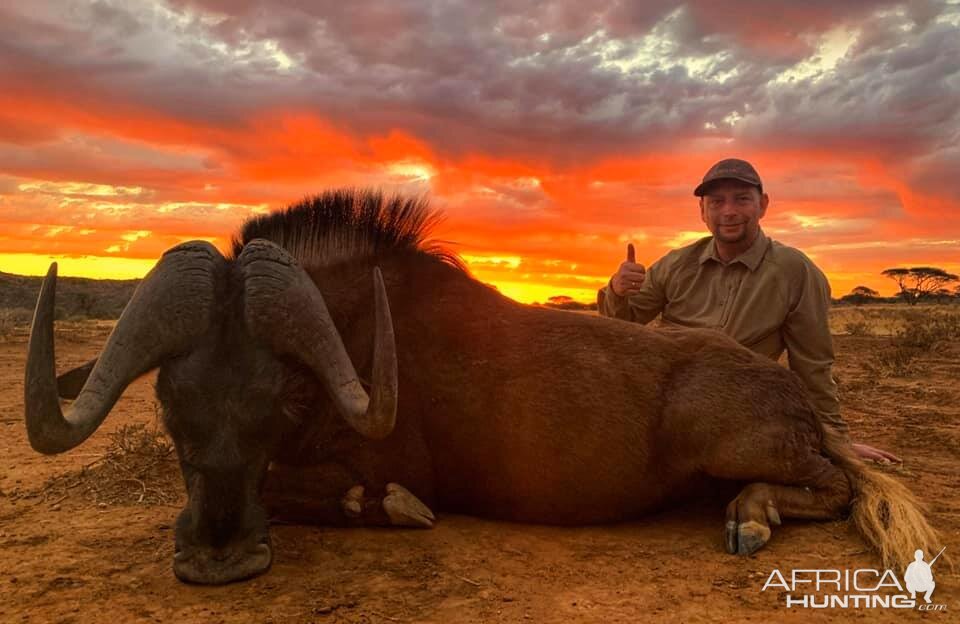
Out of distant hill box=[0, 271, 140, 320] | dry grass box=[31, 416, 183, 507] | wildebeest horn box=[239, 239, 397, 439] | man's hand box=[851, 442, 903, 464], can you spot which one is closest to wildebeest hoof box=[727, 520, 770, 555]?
wildebeest horn box=[239, 239, 397, 439]

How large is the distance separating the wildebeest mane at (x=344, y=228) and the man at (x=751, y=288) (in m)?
2.21

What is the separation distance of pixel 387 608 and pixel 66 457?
165 inches

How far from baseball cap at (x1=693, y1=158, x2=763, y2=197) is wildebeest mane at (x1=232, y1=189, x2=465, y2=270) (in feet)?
8.59

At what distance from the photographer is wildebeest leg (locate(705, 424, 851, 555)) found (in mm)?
4027

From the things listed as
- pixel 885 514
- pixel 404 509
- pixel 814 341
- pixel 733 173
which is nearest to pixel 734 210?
pixel 733 173

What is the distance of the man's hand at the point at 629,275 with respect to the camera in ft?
20.0

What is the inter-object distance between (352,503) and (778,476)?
2.40 metres

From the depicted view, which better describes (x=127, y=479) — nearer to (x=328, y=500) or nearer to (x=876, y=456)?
(x=328, y=500)

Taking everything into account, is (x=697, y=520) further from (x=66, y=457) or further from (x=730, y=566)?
(x=66, y=457)

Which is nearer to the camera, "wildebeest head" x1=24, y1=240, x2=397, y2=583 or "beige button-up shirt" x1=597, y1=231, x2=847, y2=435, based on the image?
"wildebeest head" x1=24, y1=240, x2=397, y2=583

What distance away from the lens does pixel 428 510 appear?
162 inches

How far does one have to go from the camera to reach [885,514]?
3871 millimetres

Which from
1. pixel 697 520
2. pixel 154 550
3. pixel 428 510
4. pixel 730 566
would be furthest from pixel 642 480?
pixel 154 550

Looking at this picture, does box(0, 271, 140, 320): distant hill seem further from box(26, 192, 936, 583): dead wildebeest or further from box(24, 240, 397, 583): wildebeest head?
box(24, 240, 397, 583): wildebeest head
